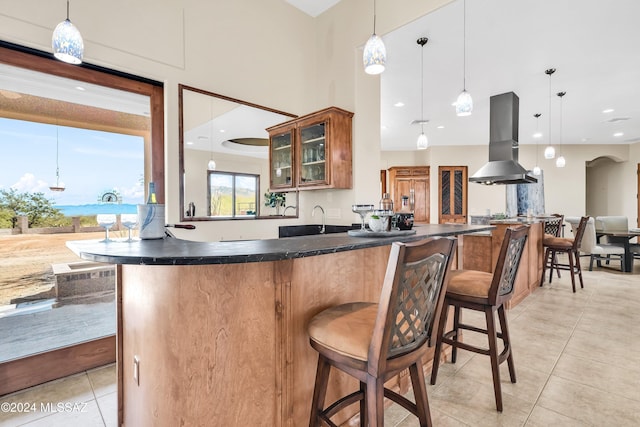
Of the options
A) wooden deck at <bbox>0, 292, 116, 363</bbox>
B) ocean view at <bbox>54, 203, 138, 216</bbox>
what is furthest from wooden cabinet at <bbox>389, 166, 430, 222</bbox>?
wooden deck at <bbox>0, 292, 116, 363</bbox>

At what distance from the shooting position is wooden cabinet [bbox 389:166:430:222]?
874 cm

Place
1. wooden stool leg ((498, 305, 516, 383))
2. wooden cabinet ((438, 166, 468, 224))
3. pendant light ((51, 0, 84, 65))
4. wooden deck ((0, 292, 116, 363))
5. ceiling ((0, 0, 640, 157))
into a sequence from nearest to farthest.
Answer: pendant light ((51, 0, 84, 65)) < wooden stool leg ((498, 305, 516, 383)) < wooden deck ((0, 292, 116, 363)) < ceiling ((0, 0, 640, 157)) < wooden cabinet ((438, 166, 468, 224))

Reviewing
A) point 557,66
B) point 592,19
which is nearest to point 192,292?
point 592,19

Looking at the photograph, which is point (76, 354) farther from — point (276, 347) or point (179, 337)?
point (276, 347)

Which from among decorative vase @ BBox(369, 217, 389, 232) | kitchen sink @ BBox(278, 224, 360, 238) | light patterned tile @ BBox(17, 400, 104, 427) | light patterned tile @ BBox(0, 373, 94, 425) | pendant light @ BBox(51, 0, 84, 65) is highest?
pendant light @ BBox(51, 0, 84, 65)

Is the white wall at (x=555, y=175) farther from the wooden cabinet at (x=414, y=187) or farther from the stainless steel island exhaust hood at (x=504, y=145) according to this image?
the stainless steel island exhaust hood at (x=504, y=145)

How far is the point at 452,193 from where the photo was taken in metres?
8.52

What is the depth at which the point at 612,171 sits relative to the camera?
8.92 meters

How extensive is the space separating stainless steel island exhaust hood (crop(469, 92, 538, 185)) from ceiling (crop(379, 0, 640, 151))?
23 cm

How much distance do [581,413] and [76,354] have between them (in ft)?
10.8

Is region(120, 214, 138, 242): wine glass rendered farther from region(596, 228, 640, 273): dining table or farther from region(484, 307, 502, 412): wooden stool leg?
region(596, 228, 640, 273): dining table

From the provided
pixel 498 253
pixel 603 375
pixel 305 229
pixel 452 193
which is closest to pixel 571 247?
pixel 498 253

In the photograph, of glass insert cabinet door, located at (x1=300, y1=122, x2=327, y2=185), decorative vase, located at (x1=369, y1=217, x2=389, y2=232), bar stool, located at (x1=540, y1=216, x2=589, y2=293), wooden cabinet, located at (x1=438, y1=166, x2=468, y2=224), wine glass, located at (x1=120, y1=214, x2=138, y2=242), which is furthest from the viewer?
wooden cabinet, located at (x1=438, y1=166, x2=468, y2=224)

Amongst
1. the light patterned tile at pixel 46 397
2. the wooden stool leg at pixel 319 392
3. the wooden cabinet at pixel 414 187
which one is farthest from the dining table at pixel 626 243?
the light patterned tile at pixel 46 397
